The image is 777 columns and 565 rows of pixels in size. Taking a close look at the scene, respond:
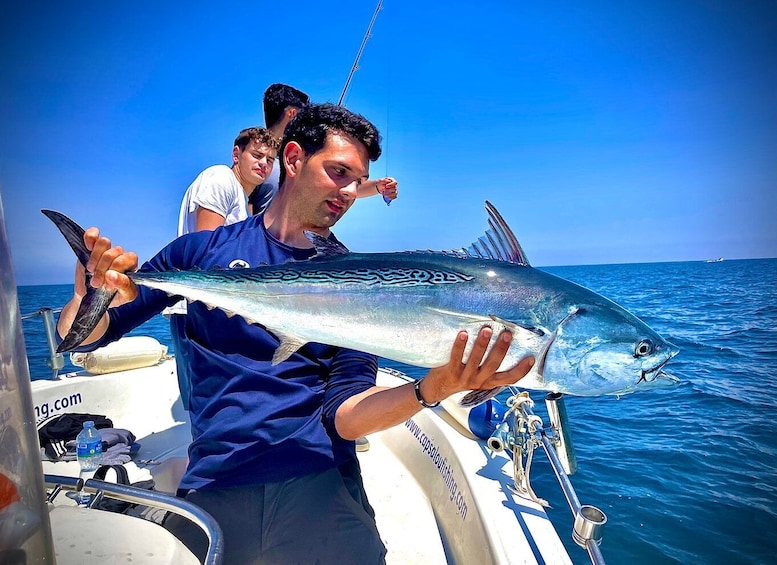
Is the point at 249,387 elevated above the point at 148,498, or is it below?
above

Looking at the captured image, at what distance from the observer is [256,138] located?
3.42 metres

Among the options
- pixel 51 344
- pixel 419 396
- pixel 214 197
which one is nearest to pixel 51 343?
pixel 51 344

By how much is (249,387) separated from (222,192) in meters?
1.77

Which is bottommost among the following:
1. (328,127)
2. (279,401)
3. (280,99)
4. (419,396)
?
(279,401)

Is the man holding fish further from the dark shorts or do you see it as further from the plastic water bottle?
the plastic water bottle

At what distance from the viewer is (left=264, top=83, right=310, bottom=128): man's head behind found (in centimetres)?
374

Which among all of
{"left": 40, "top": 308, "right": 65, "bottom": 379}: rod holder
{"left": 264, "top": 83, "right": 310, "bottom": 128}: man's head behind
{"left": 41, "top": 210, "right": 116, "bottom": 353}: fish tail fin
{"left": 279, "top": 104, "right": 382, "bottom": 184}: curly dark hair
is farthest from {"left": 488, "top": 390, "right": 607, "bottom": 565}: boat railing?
{"left": 40, "top": 308, "right": 65, "bottom": 379}: rod holder

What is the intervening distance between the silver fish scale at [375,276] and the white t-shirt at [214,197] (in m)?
1.39

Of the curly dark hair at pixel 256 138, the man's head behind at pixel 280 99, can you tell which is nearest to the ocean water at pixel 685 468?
the curly dark hair at pixel 256 138

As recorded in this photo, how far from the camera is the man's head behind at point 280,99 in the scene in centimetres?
374

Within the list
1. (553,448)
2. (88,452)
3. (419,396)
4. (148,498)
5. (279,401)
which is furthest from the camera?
(88,452)

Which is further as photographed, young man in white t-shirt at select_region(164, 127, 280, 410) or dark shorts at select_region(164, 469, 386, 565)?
young man in white t-shirt at select_region(164, 127, 280, 410)

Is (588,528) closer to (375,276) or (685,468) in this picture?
(375,276)

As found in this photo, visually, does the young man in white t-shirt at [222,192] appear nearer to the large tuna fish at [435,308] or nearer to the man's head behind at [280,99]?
the man's head behind at [280,99]
